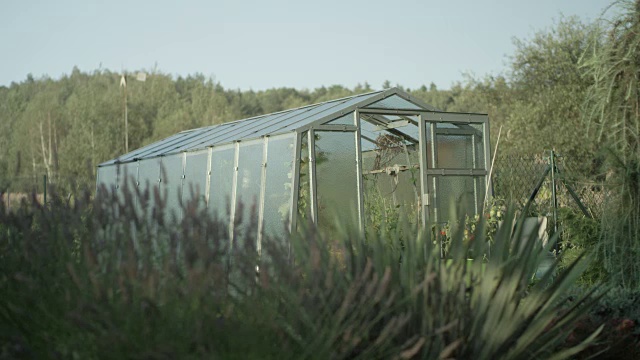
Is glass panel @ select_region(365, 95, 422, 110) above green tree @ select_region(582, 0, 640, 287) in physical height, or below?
above

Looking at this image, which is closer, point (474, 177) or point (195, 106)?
point (474, 177)

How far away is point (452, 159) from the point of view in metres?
10.3

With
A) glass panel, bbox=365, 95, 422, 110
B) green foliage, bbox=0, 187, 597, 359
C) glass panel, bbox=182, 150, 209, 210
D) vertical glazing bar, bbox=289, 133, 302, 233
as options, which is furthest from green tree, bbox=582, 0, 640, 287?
glass panel, bbox=182, 150, 209, 210

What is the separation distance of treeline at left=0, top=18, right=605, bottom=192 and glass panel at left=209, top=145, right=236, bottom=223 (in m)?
1.67

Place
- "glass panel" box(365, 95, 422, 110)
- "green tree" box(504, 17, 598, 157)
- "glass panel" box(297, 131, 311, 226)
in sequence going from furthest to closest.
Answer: "green tree" box(504, 17, 598, 157), "glass panel" box(365, 95, 422, 110), "glass panel" box(297, 131, 311, 226)

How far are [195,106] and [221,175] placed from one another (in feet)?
96.3

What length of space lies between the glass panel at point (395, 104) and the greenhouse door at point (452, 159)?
0.22 meters

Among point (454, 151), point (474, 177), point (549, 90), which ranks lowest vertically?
point (474, 177)

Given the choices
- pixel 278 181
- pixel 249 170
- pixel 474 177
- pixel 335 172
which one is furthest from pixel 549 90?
pixel 278 181

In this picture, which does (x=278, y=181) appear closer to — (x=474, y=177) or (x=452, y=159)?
(x=452, y=159)

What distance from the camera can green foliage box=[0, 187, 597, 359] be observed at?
82.1 inches

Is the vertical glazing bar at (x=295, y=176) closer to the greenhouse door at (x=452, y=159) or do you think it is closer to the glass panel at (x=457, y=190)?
the greenhouse door at (x=452, y=159)

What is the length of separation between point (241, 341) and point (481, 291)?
1.10m

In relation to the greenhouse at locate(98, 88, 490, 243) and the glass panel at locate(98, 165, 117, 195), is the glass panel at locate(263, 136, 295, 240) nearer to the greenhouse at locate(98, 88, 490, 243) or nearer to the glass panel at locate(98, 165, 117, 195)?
the greenhouse at locate(98, 88, 490, 243)
